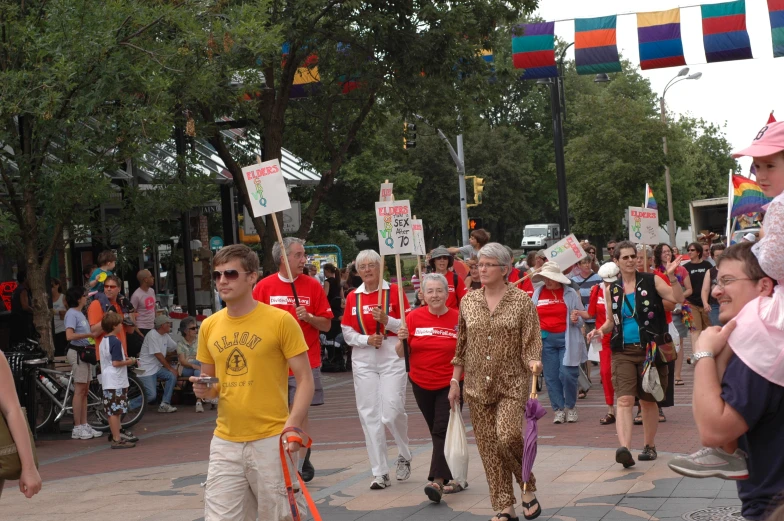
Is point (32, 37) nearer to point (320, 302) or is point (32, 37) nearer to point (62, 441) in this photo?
point (62, 441)

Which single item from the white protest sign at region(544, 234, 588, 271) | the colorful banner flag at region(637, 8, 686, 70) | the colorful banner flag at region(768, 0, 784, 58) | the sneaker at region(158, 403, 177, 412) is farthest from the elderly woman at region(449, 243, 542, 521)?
the colorful banner flag at region(637, 8, 686, 70)

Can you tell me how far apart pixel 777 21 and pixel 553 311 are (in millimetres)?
10524

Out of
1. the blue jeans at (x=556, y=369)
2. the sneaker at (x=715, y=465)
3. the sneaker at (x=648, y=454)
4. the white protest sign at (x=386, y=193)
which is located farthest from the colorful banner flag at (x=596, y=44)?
the sneaker at (x=715, y=465)

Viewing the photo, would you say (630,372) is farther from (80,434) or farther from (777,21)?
(777,21)

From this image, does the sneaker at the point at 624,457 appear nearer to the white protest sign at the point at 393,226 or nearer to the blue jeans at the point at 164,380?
the white protest sign at the point at 393,226

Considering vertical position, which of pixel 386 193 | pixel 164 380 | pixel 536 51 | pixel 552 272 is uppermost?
pixel 536 51

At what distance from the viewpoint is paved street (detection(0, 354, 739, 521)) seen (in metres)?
7.78

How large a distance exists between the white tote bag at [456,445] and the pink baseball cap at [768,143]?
4526 mm

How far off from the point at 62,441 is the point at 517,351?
7818mm

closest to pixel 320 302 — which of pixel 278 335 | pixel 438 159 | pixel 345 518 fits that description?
pixel 345 518

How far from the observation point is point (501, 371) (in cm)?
732

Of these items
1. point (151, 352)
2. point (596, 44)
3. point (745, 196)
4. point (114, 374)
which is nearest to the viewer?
point (114, 374)

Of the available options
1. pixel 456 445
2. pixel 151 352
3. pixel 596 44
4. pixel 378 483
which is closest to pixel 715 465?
pixel 456 445

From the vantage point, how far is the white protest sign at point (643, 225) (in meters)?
13.0
